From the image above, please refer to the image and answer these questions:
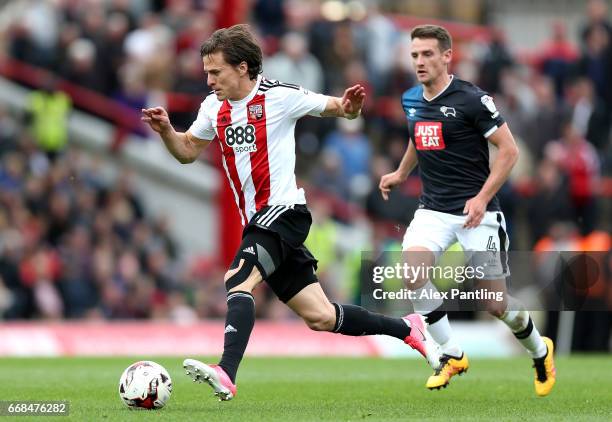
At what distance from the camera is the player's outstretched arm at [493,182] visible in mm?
10047

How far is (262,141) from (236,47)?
663 millimetres

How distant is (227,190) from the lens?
1969 centimetres

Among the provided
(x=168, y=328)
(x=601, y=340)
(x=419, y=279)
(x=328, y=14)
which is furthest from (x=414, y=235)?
(x=328, y=14)

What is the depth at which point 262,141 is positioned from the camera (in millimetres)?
9492

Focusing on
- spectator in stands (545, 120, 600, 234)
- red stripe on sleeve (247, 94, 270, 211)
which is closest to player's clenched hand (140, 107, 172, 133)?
red stripe on sleeve (247, 94, 270, 211)

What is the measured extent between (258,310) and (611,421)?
36.4 feet

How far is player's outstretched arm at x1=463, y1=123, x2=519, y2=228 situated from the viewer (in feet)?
33.0

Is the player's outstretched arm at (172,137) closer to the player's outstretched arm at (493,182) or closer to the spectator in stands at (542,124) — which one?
the player's outstretched arm at (493,182)

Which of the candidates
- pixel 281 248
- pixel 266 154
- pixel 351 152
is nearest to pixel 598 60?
pixel 351 152

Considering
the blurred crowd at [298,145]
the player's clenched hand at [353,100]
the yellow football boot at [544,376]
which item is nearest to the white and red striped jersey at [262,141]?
the player's clenched hand at [353,100]

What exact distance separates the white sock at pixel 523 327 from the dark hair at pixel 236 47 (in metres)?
2.71

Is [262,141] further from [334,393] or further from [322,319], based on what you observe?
[334,393]

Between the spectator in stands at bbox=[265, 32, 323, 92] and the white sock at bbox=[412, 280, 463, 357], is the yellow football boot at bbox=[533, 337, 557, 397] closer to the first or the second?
the white sock at bbox=[412, 280, 463, 357]

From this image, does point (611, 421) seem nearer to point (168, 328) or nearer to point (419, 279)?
point (419, 279)
